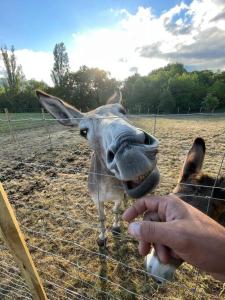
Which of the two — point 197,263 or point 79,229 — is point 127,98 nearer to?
point 79,229

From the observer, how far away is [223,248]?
3.62 feet

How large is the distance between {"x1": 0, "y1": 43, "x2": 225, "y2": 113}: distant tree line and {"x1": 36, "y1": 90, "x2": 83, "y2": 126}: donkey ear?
33169 mm

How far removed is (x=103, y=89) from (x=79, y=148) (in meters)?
29.8

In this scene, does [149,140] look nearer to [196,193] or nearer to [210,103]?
[196,193]

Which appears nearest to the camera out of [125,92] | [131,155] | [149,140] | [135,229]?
[135,229]

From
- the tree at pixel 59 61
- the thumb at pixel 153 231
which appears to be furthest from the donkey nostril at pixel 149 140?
the tree at pixel 59 61

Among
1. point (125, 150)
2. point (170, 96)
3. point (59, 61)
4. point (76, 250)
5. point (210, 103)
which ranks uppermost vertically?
point (59, 61)

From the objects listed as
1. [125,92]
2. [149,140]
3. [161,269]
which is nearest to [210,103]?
[125,92]

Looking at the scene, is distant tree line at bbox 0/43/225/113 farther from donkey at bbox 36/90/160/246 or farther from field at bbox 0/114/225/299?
donkey at bbox 36/90/160/246

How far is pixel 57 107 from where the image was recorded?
3490mm

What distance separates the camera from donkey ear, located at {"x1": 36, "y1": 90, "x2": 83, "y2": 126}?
3.36 metres

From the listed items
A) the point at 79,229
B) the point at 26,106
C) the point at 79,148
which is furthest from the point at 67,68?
the point at 79,229

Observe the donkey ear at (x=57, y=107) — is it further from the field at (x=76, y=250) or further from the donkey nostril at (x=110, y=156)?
the donkey nostril at (x=110, y=156)

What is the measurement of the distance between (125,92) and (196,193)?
147 feet
